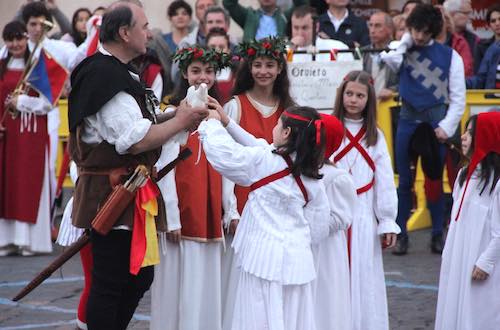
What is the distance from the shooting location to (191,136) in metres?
7.12

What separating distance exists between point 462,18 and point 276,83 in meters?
6.36

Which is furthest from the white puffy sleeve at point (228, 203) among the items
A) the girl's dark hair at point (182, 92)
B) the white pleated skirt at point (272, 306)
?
the white pleated skirt at point (272, 306)

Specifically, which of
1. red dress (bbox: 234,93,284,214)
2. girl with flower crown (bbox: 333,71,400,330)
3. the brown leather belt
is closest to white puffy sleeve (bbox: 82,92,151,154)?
the brown leather belt

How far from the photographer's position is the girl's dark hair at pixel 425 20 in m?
10.9

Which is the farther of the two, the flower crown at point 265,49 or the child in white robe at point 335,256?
the flower crown at point 265,49

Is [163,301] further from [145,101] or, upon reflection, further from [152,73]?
[152,73]

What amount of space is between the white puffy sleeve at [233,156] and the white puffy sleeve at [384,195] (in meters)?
1.50

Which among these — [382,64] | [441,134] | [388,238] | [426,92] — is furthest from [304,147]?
[382,64]

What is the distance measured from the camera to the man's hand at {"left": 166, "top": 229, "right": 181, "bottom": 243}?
22.7 feet

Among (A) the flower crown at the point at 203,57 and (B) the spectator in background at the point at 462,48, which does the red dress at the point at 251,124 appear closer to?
(A) the flower crown at the point at 203,57

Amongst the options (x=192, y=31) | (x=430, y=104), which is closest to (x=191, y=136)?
(x=430, y=104)

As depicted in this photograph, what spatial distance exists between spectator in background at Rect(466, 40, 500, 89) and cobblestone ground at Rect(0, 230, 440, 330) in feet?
6.82

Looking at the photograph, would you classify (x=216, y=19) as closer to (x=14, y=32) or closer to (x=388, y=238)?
(x=14, y=32)

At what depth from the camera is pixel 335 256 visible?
22.2 feet
